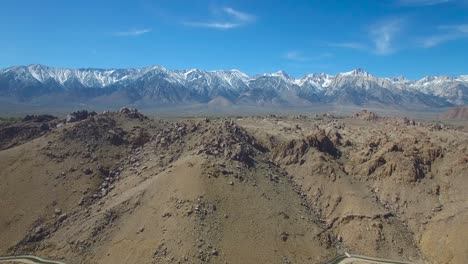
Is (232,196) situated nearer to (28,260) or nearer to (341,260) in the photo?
(341,260)

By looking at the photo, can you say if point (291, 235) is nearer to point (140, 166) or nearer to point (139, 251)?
point (139, 251)

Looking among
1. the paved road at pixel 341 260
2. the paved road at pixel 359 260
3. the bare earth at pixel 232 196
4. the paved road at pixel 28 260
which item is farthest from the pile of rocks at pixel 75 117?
the paved road at pixel 359 260

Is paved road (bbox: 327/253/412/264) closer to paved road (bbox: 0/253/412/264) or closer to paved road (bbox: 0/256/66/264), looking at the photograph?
paved road (bbox: 0/253/412/264)

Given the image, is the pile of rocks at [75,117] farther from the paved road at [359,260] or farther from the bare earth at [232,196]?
the paved road at [359,260]

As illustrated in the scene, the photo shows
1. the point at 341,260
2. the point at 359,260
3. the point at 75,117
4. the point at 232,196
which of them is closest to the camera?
the point at 359,260

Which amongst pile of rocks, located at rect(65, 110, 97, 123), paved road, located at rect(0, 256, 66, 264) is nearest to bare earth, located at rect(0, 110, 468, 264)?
paved road, located at rect(0, 256, 66, 264)

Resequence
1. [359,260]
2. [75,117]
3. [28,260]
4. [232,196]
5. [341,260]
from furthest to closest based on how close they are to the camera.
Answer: [75,117] < [232,196] < [28,260] < [341,260] < [359,260]

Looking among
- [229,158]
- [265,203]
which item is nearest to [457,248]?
[265,203]

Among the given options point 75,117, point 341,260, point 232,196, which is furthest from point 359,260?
point 75,117
